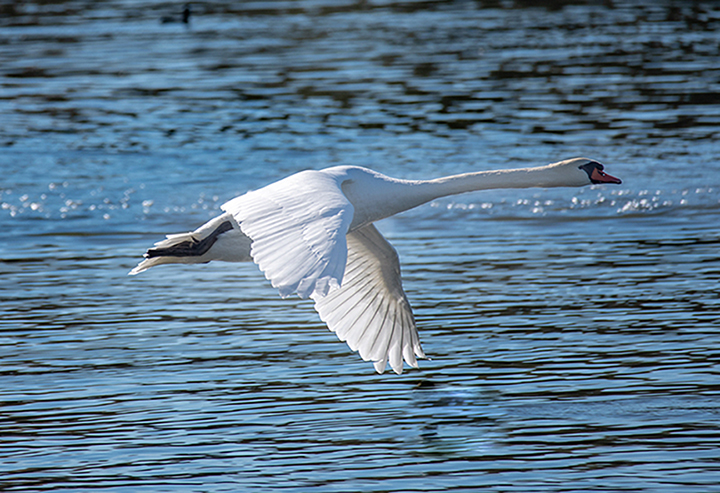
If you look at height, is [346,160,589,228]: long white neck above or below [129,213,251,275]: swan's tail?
above

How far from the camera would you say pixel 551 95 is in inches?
742

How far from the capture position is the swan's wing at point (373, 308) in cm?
769

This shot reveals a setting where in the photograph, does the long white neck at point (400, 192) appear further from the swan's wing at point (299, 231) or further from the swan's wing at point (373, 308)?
the swan's wing at point (373, 308)

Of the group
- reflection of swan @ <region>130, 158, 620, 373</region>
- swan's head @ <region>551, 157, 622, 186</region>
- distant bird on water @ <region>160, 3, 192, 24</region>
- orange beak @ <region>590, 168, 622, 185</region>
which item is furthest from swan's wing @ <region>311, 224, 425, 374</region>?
distant bird on water @ <region>160, 3, 192, 24</region>

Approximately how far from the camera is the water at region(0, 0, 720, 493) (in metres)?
6.32

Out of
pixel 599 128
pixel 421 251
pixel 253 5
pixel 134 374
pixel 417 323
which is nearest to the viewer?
pixel 134 374

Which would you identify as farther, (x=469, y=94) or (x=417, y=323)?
(x=469, y=94)

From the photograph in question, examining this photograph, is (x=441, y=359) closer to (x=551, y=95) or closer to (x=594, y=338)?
(x=594, y=338)

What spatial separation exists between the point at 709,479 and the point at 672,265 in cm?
446

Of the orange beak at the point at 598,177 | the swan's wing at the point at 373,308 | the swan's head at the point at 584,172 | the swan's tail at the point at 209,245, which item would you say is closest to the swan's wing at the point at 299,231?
the swan's tail at the point at 209,245

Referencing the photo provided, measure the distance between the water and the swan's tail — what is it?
79 cm

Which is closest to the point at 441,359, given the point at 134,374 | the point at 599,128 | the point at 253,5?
the point at 134,374

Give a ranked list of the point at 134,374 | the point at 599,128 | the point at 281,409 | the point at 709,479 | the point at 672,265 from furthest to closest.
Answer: the point at 599,128
the point at 672,265
the point at 134,374
the point at 281,409
the point at 709,479

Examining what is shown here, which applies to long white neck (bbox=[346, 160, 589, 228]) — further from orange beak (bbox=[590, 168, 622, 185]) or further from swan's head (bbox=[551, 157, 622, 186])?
orange beak (bbox=[590, 168, 622, 185])
